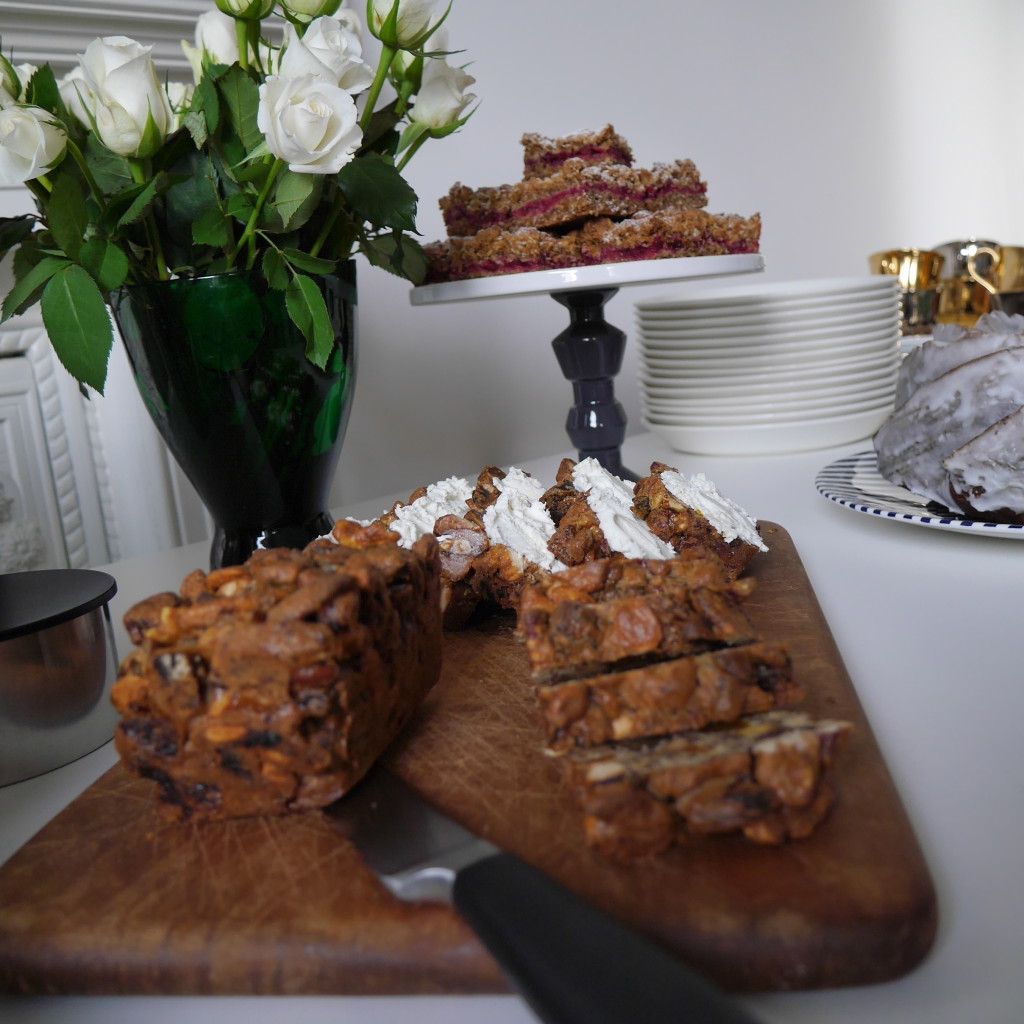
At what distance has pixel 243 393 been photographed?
2.79ft

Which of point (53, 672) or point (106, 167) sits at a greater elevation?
point (106, 167)

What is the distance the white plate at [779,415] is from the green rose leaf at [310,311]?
2.99 feet

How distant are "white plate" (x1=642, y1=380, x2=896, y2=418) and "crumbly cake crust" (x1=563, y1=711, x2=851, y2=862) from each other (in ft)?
3.81

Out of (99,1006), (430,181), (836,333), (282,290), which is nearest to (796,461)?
(836,333)

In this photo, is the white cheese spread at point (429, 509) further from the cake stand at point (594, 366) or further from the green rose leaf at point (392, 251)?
the cake stand at point (594, 366)

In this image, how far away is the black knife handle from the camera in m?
0.34

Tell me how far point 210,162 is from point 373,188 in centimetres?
14

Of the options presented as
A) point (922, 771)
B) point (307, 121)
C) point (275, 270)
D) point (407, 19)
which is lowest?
point (922, 771)

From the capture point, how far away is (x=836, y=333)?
1.55 meters

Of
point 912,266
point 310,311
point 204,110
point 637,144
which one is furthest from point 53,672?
point 912,266

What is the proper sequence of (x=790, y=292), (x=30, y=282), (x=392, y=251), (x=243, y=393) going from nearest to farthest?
(x=30, y=282) < (x=243, y=393) < (x=392, y=251) < (x=790, y=292)

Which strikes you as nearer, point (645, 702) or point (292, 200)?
point (645, 702)

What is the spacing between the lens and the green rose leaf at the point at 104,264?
0.75 meters

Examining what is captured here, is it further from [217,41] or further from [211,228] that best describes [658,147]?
[211,228]
